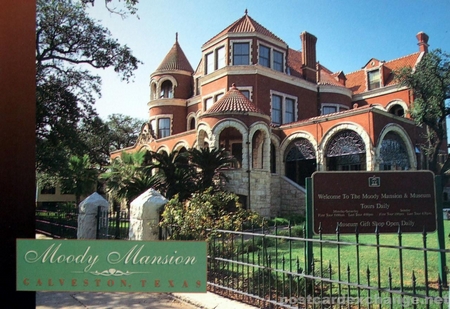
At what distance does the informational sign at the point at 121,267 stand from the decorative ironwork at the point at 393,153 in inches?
630

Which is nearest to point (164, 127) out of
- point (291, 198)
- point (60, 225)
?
point (291, 198)

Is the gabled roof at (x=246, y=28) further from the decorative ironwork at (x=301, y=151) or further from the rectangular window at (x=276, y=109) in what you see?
the decorative ironwork at (x=301, y=151)

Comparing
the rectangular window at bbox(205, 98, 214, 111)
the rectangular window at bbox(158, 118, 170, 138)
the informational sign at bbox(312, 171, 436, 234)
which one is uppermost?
the rectangular window at bbox(205, 98, 214, 111)

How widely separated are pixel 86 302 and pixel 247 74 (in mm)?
19154

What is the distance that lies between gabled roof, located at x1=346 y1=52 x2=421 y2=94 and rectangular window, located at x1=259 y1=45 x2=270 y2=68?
368 inches

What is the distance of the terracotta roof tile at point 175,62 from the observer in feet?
99.9

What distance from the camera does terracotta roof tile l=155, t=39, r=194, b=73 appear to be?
3045 centimetres

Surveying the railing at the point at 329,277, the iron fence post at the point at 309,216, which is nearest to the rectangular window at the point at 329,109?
the railing at the point at 329,277

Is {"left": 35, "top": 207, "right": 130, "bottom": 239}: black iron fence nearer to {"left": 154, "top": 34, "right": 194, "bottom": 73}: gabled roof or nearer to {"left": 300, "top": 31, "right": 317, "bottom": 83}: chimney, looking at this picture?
{"left": 154, "top": 34, "right": 194, "bottom": 73}: gabled roof

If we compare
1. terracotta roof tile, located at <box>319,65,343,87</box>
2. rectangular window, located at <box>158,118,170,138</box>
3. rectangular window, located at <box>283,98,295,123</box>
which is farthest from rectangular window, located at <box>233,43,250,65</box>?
rectangular window, located at <box>158,118,170,138</box>

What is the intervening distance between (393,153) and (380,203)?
1517 centimetres

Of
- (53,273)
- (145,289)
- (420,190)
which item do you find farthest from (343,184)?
(53,273)

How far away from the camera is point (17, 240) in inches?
123

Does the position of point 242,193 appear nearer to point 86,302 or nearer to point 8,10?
point 86,302
